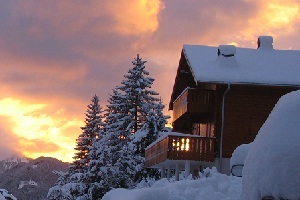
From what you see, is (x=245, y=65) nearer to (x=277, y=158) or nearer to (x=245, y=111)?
(x=245, y=111)

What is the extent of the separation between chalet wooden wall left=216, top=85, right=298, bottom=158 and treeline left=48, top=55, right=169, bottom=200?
31.4 ft

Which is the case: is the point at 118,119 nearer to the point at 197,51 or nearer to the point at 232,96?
A: the point at 197,51

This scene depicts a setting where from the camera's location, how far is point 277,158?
15.9 feet

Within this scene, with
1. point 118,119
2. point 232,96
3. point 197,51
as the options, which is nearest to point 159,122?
point 118,119

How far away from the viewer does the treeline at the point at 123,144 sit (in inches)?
1267

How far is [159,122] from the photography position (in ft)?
115

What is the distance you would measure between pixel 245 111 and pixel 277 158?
2004 cm

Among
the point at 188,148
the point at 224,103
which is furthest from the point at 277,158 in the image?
the point at 224,103

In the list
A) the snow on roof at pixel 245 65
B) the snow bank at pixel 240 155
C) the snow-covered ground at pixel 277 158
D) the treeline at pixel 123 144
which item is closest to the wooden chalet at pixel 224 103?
the snow on roof at pixel 245 65

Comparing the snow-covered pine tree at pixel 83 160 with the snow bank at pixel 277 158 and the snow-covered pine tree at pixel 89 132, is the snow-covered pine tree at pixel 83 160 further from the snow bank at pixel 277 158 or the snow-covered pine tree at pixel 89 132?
the snow bank at pixel 277 158

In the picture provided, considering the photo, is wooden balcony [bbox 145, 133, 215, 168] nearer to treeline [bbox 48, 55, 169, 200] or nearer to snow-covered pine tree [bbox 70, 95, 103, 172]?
treeline [bbox 48, 55, 169, 200]

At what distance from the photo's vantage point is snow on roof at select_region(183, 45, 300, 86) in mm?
24188

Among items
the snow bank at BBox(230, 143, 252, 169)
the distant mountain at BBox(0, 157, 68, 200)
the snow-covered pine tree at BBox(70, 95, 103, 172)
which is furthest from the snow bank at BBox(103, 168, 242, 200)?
the distant mountain at BBox(0, 157, 68, 200)

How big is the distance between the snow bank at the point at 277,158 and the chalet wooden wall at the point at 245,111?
63.1 feet
